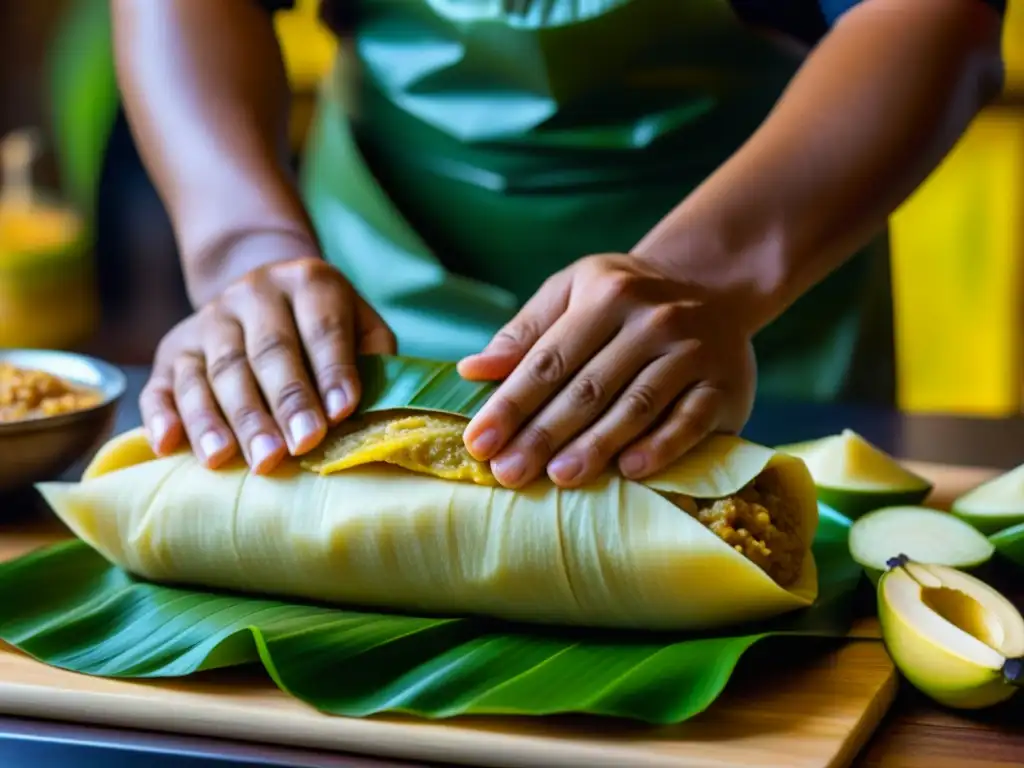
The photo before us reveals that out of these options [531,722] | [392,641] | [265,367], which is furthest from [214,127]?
[531,722]

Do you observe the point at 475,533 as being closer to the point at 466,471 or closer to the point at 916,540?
the point at 466,471

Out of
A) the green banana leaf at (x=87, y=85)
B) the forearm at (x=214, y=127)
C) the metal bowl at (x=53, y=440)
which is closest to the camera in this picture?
the metal bowl at (x=53, y=440)

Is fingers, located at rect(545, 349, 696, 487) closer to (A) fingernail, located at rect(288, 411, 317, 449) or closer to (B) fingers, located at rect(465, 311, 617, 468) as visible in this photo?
(B) fingers, located at rect(465, 311, 617, 468)

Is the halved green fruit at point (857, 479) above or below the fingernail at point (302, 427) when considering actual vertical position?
below

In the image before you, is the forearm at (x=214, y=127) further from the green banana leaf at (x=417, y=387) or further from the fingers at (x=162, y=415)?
the green banana leaf at (x=417, y=387)

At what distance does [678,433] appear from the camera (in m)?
1.39

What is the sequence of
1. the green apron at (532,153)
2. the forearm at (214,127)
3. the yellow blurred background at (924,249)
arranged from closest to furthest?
the forearm at (214,127), the green apron at (532,153), the yellow blurred background at (924,249)

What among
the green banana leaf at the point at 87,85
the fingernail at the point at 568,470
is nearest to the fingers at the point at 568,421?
the fingernail at the point at 568,470

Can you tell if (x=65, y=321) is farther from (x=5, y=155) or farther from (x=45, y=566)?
(x=45, y=566)

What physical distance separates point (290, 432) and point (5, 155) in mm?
3476

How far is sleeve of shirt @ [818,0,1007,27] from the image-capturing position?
5.92 ft

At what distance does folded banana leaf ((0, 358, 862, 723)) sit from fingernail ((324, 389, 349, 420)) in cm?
3

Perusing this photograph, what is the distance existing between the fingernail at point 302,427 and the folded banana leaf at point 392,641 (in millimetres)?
35

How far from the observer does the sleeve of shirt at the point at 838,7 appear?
1805 millimetres
